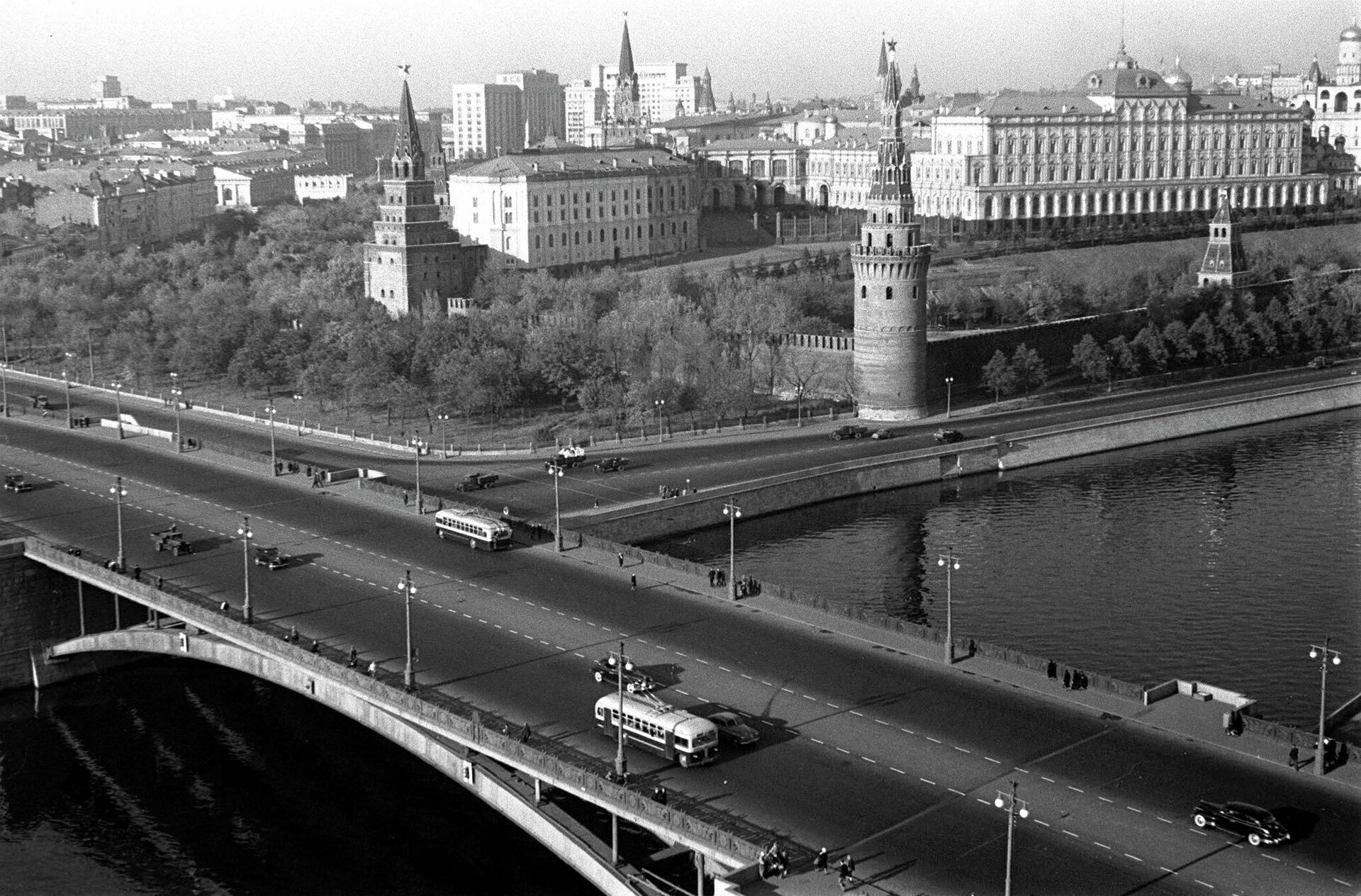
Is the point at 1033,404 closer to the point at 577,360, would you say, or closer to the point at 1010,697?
the point at 577,360

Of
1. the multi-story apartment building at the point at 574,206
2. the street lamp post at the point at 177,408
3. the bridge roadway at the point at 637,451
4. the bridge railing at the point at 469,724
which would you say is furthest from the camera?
the multi-story apartment building at the point at 574,206

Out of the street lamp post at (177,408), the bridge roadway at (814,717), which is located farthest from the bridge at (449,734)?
the street lamp post at (177,408)

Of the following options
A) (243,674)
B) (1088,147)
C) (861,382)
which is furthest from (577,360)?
(1088,147)

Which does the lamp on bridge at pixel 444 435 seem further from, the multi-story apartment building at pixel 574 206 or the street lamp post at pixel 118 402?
the multi-story apartment building at pixel 574 206

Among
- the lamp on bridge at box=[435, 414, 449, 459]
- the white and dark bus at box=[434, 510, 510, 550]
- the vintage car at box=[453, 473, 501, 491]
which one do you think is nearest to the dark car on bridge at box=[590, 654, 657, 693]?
the white and dark bus at box=[434, 510, 510, 550]

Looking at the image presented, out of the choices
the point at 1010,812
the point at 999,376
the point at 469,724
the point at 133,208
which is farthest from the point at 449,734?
the point at 133,208

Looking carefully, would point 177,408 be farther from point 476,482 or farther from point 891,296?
point 891,296
